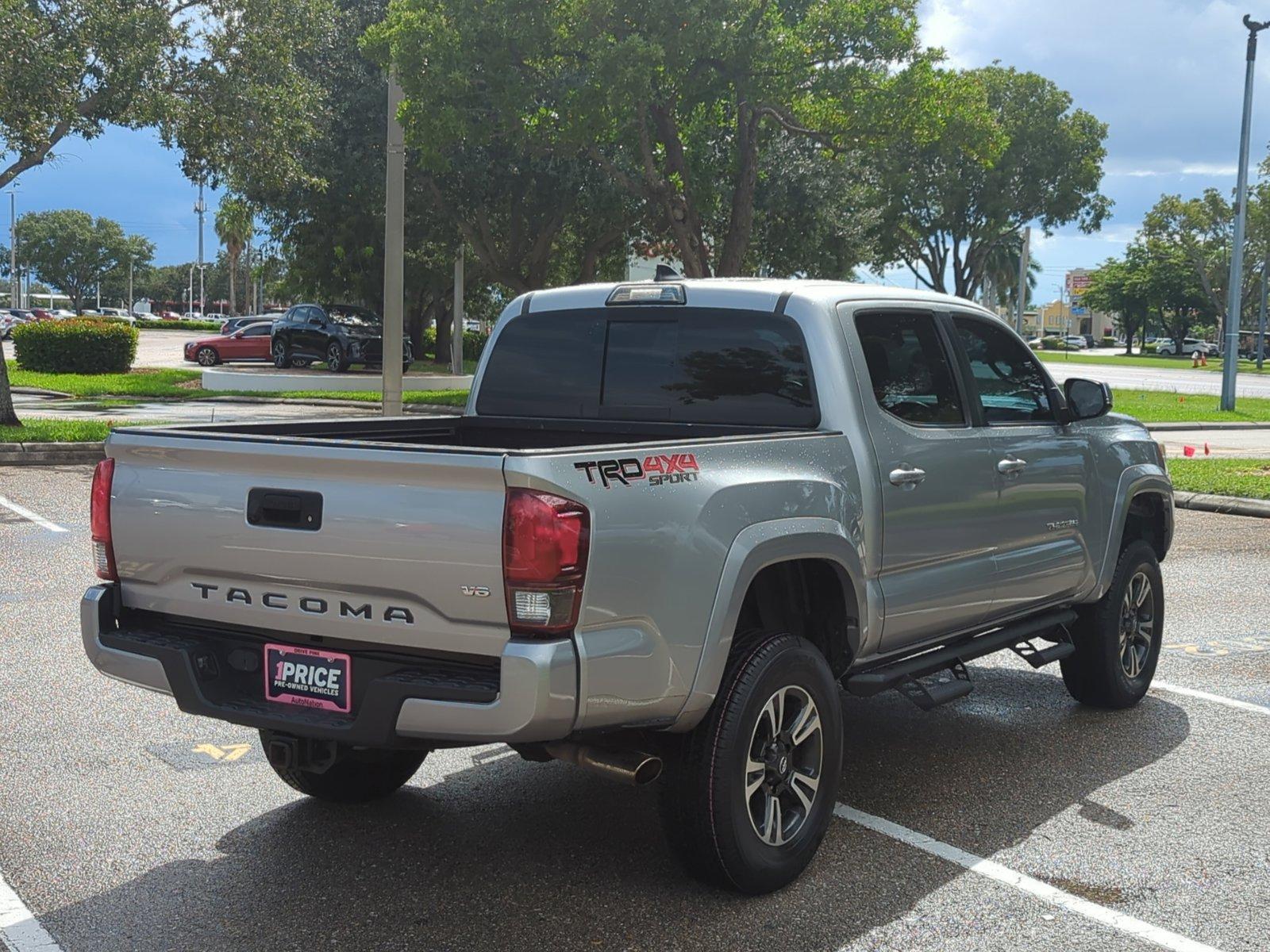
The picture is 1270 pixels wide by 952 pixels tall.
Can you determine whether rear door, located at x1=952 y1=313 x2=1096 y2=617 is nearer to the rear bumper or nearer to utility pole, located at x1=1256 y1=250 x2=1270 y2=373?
the rear bumper

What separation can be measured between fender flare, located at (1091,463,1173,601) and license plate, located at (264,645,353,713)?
3.78 m

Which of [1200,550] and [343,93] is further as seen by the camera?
[343,93]

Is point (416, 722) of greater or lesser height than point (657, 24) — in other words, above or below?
below

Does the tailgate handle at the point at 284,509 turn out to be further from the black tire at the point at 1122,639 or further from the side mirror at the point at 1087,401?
the black tire at the point at 1122,639

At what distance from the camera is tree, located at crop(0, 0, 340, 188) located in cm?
1694

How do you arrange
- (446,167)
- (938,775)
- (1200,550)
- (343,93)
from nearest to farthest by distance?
1. (938,775)
2. (1200,550)
3. (446,167)
4. (343,93)

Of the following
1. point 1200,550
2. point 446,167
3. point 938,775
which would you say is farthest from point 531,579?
point 446,167

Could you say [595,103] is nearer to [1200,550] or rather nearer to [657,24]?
[657,24]

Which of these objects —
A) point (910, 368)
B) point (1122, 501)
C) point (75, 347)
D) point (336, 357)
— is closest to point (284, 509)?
point (910, 368)

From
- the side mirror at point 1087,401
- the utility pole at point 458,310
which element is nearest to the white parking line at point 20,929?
→ the side mirror at point 1087,401

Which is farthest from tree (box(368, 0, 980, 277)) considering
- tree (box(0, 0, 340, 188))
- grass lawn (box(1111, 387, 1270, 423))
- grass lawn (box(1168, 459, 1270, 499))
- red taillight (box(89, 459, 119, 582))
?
red taillight (box(89, 459, 119, 582))

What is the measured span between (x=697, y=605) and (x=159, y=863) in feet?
6.47

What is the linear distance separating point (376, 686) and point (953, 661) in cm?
251

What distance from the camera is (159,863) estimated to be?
4.46 meters
